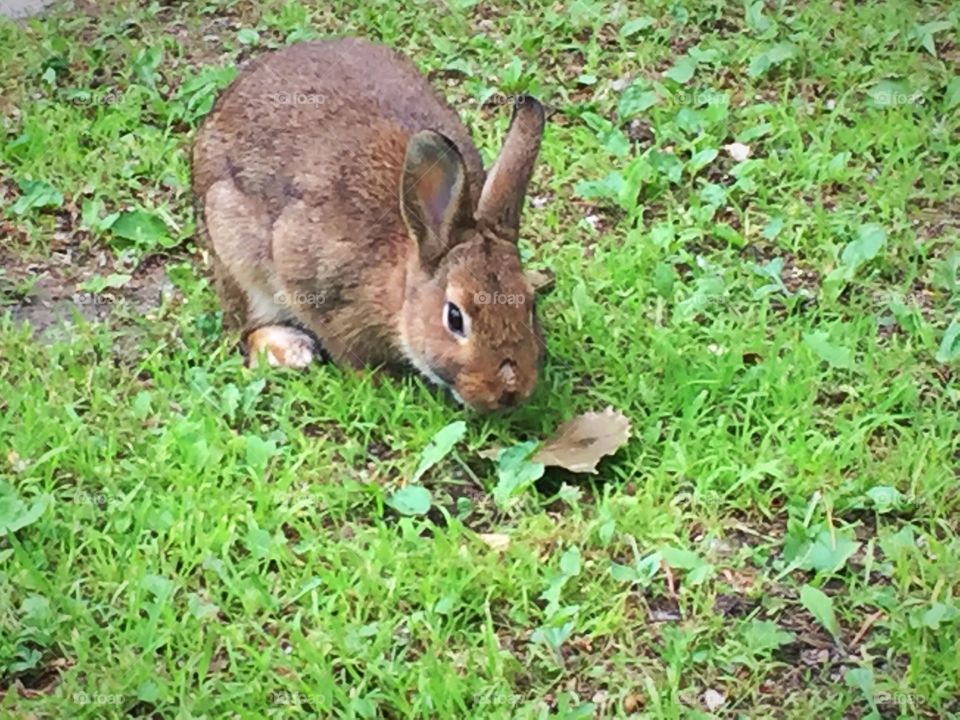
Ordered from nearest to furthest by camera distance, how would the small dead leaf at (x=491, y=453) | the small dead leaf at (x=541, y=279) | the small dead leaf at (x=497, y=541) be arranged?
the small dead leaf at (x=497, y=541), the small dead leaf at (x=491, y=453), the small dead leaf at (x=541, y=279)

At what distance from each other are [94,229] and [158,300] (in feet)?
1.46

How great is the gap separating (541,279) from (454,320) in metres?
0.73

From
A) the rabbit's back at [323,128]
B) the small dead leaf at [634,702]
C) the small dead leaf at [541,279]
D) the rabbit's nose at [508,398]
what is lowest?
the small dead leaf at [634,702]

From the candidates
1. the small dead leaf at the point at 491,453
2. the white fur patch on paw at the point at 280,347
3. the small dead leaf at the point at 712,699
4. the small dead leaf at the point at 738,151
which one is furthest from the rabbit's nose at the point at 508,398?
the small dead leaf at the point at 738,151

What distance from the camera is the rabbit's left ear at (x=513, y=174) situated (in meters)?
4.01

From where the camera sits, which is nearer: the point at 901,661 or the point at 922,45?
Answer: the point at 901,661

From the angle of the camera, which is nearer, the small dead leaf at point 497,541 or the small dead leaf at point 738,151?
the small dead leaf at point 497,541

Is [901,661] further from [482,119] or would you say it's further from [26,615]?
[482,119]

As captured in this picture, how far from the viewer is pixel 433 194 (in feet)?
13.1

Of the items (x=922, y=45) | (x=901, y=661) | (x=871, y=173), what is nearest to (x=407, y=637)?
(x=901, y=661)

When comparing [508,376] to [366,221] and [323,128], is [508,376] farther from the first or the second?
[323,128]

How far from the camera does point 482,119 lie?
549cm

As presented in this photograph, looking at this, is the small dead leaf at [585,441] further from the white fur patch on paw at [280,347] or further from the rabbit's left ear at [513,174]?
the white fur patch on paw at [280,347]

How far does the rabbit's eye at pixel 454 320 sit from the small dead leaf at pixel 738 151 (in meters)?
1.67
